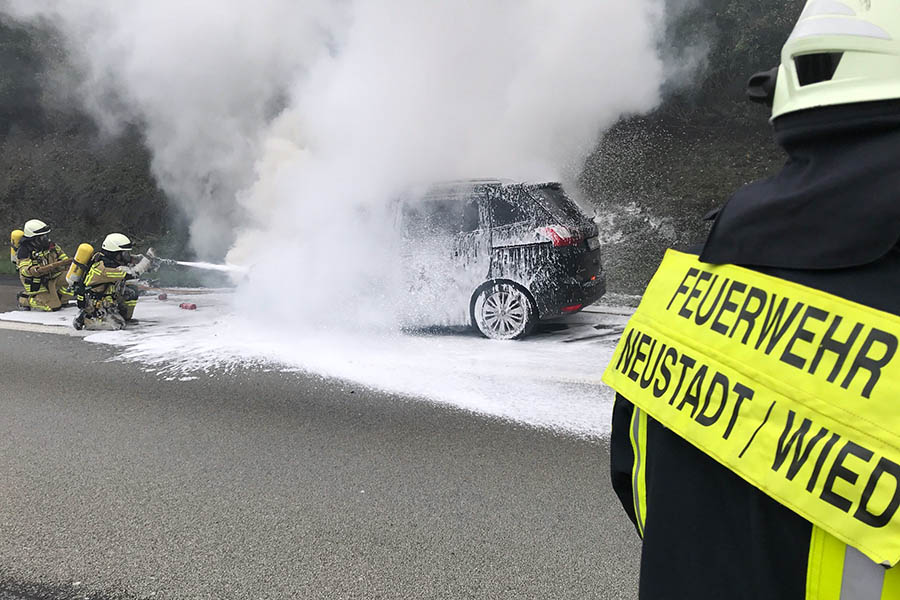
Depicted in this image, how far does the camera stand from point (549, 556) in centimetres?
282

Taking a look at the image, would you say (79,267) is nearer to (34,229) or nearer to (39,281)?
(39,281)

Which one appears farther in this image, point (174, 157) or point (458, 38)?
point (174, 157)

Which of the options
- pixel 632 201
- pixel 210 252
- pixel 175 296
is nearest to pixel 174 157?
pixel 210 252

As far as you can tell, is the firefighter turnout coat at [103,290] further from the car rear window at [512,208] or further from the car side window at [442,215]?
the car rear window at [512,208]

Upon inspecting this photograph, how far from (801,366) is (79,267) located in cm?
850

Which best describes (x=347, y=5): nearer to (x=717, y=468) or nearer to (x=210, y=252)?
(x=210, y=252)

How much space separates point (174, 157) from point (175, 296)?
445 cm

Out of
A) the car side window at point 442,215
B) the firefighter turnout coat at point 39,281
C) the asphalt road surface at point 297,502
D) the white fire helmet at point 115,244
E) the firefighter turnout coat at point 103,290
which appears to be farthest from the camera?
the firefighter turnout coat at point 39,281

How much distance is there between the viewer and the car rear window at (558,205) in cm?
643

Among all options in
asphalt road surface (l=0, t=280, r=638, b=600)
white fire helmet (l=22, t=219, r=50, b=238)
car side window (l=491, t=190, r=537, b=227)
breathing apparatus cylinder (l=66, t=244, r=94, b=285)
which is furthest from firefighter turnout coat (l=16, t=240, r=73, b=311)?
car side window (l=491, t=190, r=537, b=227)

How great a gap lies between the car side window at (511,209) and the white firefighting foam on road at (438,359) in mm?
1173

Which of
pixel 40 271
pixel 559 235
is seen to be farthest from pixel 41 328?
pixel 559 235

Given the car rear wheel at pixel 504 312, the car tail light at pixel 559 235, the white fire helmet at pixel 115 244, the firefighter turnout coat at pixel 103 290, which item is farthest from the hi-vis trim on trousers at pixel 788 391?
the white fire helmet at pixel 115 244

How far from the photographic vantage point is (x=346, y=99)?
864 centimetres
